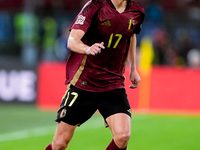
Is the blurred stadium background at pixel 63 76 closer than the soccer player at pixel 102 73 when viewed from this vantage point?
No

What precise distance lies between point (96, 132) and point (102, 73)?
413 centimetres

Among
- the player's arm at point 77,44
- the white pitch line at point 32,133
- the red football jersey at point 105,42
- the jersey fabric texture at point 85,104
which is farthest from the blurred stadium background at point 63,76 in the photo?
the player's arm at point 77,44

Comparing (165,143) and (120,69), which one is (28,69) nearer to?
(165,143)

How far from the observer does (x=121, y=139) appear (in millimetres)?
4902

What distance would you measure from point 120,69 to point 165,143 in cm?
295

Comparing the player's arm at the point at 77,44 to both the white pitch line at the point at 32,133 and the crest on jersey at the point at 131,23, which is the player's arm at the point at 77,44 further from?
the white pitch line at the point at 32,133

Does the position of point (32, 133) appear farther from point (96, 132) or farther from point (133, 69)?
point (133, 69)

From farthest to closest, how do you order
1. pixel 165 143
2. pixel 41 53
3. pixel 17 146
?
1. pixel 41 53
2. pixel 165 143
3. pixel 17 146

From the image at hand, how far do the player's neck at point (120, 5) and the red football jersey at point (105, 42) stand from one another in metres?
0.04

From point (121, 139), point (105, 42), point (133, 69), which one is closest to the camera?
point (121, 139)

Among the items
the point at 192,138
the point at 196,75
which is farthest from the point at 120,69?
the point at 196,75

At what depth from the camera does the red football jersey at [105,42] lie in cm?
501

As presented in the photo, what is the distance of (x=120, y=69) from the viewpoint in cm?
531

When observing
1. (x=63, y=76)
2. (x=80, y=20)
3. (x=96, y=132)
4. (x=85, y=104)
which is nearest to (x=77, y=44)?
(x=80, y=20)
